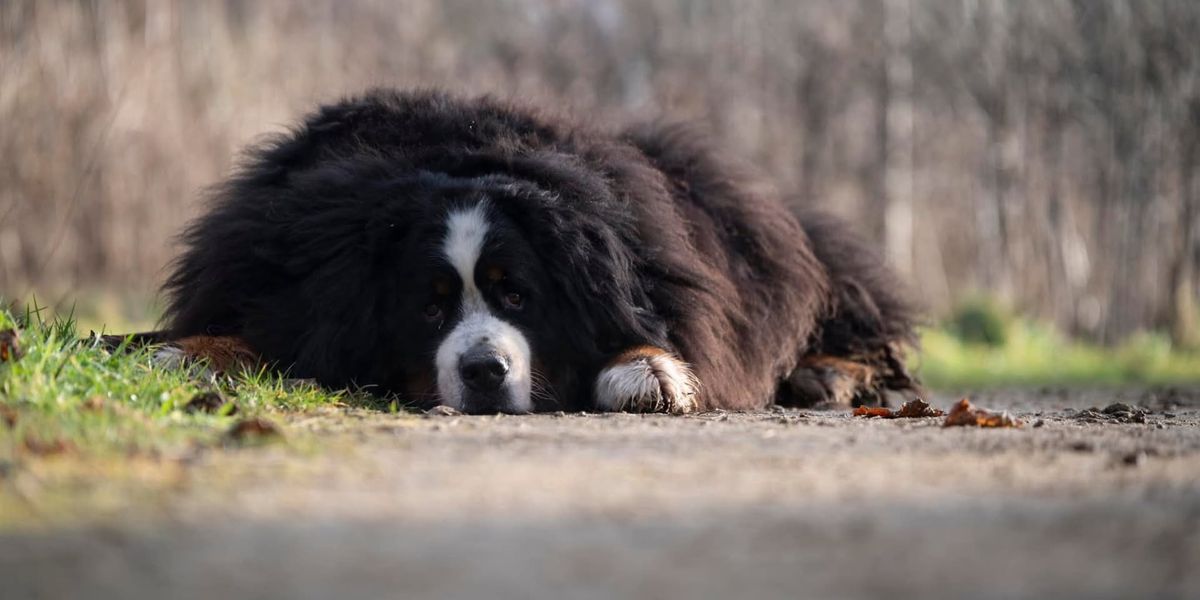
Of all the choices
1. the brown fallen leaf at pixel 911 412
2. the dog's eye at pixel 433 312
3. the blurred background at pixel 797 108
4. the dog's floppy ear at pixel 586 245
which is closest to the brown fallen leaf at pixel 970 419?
the brown fallen leaf at pixel 911 412

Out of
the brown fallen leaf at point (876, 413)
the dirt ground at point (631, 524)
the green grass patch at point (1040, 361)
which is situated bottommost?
the dirt ground at point (631, 524)

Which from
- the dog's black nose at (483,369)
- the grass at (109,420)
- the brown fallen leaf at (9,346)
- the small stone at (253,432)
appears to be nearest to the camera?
the grass at (109,420)

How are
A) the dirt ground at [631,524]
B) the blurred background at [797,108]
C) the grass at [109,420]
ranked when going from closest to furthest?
1. the dirt ground at [631,524]
2. the grass at [109,420]
3. the blurred background at [797,108]

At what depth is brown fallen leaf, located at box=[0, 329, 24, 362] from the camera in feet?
13.5

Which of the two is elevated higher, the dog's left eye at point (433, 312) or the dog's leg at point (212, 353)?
the dog's left eye at point (433, 312)

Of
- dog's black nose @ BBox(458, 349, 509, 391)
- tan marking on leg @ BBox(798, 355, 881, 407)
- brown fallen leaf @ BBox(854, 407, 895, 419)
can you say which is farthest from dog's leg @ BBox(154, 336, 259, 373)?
tan marking on leg @ BBox(798, 355, 881, 407)

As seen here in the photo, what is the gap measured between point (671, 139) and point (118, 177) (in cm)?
770

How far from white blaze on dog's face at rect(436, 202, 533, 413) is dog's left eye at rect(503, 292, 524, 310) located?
69mm

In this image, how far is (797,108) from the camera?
579 inches

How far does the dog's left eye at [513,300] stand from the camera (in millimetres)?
5070

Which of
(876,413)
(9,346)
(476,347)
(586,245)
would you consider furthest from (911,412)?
(9,346)

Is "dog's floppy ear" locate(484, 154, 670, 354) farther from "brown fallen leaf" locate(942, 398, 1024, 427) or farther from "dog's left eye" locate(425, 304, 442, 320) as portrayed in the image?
"brown fallen leaf" locate(942, 398, 1024, 427)

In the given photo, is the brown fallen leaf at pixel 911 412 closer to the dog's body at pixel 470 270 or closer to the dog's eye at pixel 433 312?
the dog's body at pixel 470 270

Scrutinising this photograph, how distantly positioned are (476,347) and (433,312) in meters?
0.30
